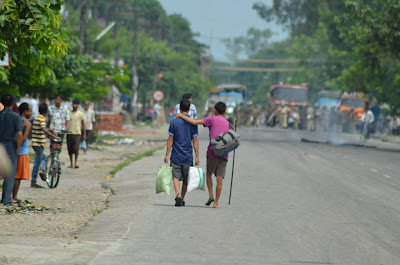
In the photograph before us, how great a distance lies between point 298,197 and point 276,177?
4478 mm

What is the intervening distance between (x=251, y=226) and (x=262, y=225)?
8.5 inches

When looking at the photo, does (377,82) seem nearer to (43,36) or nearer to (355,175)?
(355,175)

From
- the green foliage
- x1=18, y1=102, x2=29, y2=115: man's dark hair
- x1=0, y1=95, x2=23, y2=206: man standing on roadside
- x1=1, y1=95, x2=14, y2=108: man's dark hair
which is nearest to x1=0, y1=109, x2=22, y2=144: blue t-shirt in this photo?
x1=0, y1=95, x2=23, y2=206: man standing on roadside

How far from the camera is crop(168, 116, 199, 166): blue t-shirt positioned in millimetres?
13062

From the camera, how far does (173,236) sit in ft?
33.5

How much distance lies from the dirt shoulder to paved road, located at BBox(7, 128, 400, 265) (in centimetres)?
33

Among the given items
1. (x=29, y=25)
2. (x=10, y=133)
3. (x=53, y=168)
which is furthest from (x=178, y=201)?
(x=53, y=168)

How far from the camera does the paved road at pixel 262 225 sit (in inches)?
360

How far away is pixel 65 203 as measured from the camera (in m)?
14.4

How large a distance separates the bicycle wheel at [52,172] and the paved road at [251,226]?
50.2 inches

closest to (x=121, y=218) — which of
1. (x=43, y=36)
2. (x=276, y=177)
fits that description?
(x=43, y=36)

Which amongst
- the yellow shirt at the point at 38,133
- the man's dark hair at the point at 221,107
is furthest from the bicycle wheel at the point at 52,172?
the man's dark hair at the point at 221,107

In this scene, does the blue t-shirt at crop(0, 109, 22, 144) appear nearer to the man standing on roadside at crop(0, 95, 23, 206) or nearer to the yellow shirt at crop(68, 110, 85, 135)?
the man standing on roadside at crop(0, 95, 23, 206)

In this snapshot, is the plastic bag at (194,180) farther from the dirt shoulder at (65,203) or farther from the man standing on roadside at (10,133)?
the man standing on roadside at (10,133)
